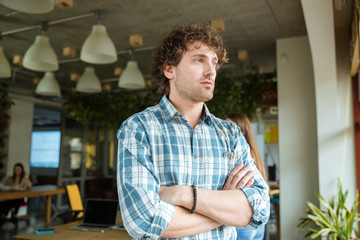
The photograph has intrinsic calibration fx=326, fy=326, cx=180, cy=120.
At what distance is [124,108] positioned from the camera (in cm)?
760

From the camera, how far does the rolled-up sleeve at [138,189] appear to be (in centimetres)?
120

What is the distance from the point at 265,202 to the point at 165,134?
53cm

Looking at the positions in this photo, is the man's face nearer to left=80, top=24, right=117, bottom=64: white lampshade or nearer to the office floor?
left=80, top=24, right=117, bottom=64: white lampshade

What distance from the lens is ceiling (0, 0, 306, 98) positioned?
434 cm

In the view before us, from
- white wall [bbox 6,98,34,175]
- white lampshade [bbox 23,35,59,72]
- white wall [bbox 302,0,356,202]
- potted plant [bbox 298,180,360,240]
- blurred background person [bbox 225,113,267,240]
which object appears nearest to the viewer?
blurred background person [bbox 225,113,267,240]

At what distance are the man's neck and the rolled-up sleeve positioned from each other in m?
0.24

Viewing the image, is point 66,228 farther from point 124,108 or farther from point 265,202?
point 124,108

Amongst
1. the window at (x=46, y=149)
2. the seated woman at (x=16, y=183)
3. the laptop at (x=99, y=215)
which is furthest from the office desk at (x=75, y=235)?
the window at (x=46, y=149)

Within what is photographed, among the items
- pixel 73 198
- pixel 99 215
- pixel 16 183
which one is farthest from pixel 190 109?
pixel 16 183

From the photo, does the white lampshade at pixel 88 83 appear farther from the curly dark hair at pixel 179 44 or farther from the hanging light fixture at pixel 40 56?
the curly dark hair at pixel 179 44

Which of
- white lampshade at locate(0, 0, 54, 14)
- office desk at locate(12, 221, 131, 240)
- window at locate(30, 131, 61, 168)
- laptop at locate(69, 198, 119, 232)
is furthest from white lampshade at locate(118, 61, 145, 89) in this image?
window at locate(30, 131, 61, 168)

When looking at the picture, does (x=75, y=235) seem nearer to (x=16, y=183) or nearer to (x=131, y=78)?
(x=131, y=78)

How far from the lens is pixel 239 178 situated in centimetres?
142

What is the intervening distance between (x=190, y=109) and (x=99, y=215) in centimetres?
225
